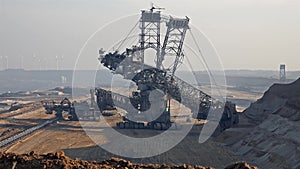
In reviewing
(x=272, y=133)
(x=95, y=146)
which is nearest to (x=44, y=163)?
(x=95, y=146)

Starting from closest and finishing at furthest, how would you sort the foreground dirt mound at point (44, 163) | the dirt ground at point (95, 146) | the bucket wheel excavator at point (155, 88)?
the foreground dirt mound at point (44, 163) < the dirt ground at point (95, 146) < the bucket wheel excavator at point (155, 88)

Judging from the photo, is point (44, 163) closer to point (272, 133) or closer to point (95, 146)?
point (95, 146)

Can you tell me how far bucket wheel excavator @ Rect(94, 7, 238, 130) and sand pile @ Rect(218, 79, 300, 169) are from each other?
2579mm

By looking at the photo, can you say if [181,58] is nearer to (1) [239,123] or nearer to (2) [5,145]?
(1) [239,123]

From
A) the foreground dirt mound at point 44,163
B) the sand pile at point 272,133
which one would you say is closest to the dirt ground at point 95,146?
the sand pile at point 272,133

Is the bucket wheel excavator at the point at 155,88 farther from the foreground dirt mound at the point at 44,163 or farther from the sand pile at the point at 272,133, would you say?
the foreground dirt mound at the point at 44,163

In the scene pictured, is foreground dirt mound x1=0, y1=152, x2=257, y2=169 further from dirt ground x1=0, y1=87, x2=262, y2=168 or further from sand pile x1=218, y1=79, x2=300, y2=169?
dirt ground x1=0, y1=87, x2=262, y2=168

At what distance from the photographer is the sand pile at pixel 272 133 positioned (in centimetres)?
2363

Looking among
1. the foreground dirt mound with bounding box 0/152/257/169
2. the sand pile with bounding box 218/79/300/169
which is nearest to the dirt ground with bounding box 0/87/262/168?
the sand pile with bounding box 218/79/300/169

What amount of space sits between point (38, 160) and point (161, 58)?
3411 centimetres

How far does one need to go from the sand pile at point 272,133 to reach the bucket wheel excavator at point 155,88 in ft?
8.46

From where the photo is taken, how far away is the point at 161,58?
148ft

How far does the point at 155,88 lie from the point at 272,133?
12.2 metres


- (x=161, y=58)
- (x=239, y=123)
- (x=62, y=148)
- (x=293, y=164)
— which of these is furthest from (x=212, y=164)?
(x=161, y=58)
